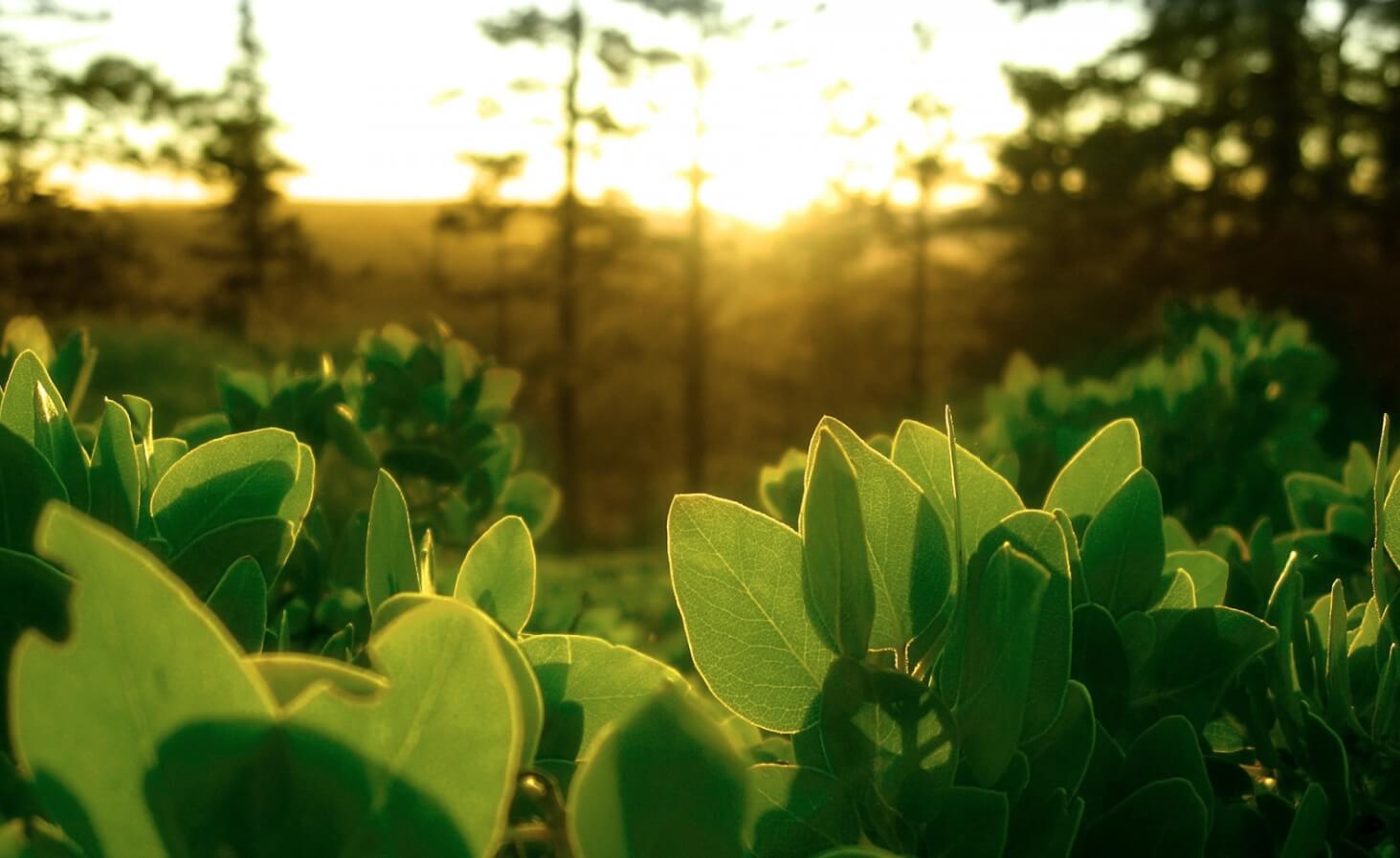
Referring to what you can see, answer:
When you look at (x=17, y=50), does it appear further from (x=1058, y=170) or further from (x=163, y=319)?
(x=1058, y=170)

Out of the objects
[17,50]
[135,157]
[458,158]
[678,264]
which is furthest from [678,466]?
[17,50]

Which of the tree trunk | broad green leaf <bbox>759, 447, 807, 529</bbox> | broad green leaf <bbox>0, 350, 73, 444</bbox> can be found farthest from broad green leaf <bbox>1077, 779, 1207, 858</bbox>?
the tree trunk

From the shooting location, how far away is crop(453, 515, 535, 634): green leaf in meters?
0.71

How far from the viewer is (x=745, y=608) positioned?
0.64 m

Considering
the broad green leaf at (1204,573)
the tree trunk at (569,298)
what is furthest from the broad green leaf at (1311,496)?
the tree trunk at (569,298)

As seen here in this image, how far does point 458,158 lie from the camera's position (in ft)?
73.4

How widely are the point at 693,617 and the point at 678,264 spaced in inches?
897

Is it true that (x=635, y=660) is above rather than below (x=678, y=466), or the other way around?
above

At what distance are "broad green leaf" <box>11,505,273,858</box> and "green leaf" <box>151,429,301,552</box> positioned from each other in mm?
411

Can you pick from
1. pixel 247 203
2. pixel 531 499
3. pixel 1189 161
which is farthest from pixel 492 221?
pixel 531 499

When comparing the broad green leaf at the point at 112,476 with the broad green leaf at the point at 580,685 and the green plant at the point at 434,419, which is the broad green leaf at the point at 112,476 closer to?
the broad green leaf at the point at 580,685

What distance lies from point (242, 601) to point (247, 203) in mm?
27779

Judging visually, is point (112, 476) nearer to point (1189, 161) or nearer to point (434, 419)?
point (434, 419)

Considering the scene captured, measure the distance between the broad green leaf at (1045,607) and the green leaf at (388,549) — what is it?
338 millimetres
